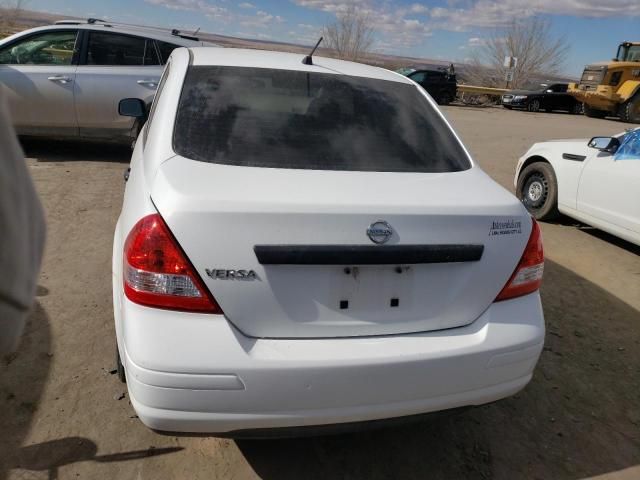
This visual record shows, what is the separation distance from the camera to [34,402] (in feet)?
8.88

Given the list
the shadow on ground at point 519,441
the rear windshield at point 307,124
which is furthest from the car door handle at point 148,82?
the shadow on ground at point 519,441

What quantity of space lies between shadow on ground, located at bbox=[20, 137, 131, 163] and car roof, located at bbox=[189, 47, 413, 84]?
5.10 meters

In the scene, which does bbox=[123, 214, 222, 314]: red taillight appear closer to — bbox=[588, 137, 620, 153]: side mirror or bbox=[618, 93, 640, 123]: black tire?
bbox=[588, 137, 620, 153]: side mirror

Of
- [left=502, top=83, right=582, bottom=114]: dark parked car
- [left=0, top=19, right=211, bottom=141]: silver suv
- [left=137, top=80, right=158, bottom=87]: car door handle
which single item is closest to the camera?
[left=0, top=19, right=211, bottom=141]: silver suv

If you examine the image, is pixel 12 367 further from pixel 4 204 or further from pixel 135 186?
pixel 4 204

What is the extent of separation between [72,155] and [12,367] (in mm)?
5647

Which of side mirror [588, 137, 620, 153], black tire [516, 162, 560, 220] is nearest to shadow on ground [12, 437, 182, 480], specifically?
side mirror [588, 137, 620, 153]

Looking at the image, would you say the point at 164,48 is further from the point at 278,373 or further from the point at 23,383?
the point at 278,373

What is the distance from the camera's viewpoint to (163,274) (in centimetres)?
191

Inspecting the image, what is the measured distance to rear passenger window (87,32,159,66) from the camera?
735cm

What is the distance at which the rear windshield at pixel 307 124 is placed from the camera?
2334mm

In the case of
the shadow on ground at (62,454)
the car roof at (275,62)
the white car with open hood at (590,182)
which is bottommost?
the shadow on ground at (62,454)

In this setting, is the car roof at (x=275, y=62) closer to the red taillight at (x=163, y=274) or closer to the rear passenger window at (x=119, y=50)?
the red taillight at (x=163, y=274)

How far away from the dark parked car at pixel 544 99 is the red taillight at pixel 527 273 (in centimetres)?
2581
